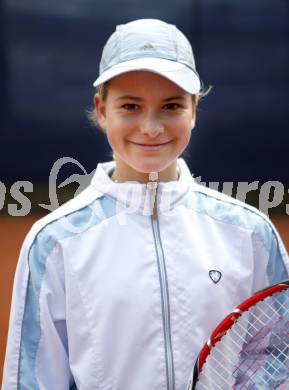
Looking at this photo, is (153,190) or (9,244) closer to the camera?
(153,190)

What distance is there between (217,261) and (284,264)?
12 cm

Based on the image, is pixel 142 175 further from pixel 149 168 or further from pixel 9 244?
pixel 9 244

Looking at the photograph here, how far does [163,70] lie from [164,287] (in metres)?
0.37

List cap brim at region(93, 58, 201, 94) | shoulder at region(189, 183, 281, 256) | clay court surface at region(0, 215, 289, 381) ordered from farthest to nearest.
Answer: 1. clay court surface at region(0, 215, 289, 381)
2. shoulder at region(189, 183, 281, 256)
3. cap brim at region(93, 58, 201, 94)

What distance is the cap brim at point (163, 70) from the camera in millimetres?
1249

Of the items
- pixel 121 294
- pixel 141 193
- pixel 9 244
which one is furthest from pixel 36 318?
pixel 9 244

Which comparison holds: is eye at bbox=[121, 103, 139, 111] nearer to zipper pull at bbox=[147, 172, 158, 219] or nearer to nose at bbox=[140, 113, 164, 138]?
nose at bbox=[140, 113, 164, 138]

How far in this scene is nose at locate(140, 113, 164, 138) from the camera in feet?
4.11

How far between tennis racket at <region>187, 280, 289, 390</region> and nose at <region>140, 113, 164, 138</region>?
317 millimetres

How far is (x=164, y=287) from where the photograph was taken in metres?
1.29

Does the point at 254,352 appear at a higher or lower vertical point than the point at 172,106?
lower

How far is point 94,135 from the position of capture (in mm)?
4379

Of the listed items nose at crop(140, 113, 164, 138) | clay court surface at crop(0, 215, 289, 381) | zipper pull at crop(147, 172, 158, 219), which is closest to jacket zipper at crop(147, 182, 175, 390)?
zipper pull at crop(147, 172, 158, 219)

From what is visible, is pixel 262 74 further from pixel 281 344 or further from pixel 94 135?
pixel 281 344
